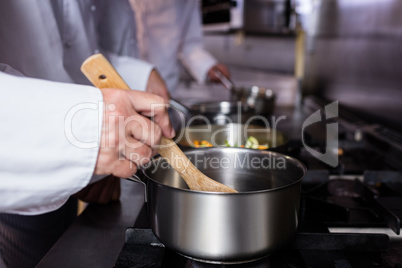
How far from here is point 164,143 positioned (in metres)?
0.67

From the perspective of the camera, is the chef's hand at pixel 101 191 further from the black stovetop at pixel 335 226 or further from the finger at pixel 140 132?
the finger at pixel 140 132

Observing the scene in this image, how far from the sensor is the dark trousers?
929mm

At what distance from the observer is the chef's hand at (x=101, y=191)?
0.89m

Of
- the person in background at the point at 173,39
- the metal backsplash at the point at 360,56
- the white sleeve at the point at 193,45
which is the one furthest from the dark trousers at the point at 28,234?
the white sleeve at the point at 193,45

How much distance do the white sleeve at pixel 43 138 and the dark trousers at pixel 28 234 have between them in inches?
15.2

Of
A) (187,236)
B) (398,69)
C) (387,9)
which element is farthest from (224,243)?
(387,9)

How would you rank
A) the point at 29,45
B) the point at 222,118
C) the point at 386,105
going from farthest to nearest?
the point at 386,105
the point at 222,118
the point at 29,45

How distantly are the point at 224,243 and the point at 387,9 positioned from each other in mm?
1283

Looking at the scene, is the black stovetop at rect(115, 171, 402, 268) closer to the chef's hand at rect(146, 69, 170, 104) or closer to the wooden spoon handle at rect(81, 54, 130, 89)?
the wooden spoon handle at rect(81, 54, 130, 89)

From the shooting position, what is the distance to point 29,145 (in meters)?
0.58

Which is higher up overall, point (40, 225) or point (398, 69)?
point (398, 69)

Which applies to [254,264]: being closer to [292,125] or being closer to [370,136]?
[370,136]

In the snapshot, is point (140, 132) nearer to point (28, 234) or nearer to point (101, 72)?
point (101, 72)

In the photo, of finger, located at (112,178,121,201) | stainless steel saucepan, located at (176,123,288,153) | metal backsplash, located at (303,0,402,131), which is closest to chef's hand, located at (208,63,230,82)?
metal backsplash, located at (303,0,402,131)
